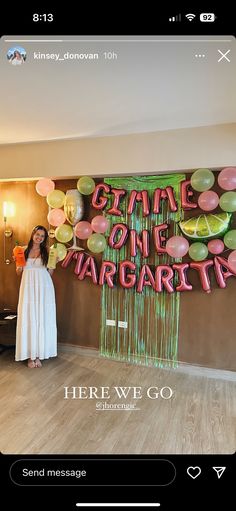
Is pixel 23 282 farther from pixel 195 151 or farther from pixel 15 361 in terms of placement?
pixel 195 151

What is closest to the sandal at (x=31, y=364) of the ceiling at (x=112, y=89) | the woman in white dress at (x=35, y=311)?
the woman in white dress at (x=35, y=311)

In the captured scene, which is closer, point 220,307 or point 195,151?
point 195,151

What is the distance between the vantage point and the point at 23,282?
2.61 metres

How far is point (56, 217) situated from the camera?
2756 millimetres

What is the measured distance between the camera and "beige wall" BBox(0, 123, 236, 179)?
89.7 inches

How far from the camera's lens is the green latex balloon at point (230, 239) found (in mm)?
2232

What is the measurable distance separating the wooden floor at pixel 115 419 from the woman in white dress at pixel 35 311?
0.78 ft

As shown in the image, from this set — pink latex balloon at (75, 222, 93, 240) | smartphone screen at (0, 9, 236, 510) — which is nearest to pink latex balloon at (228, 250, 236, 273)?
smartphone screen at (0, 9, 236, 510)

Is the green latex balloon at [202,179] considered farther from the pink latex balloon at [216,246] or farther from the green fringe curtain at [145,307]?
the pink latex balloon at [216,246]

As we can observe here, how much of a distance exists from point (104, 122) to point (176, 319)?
171cm
